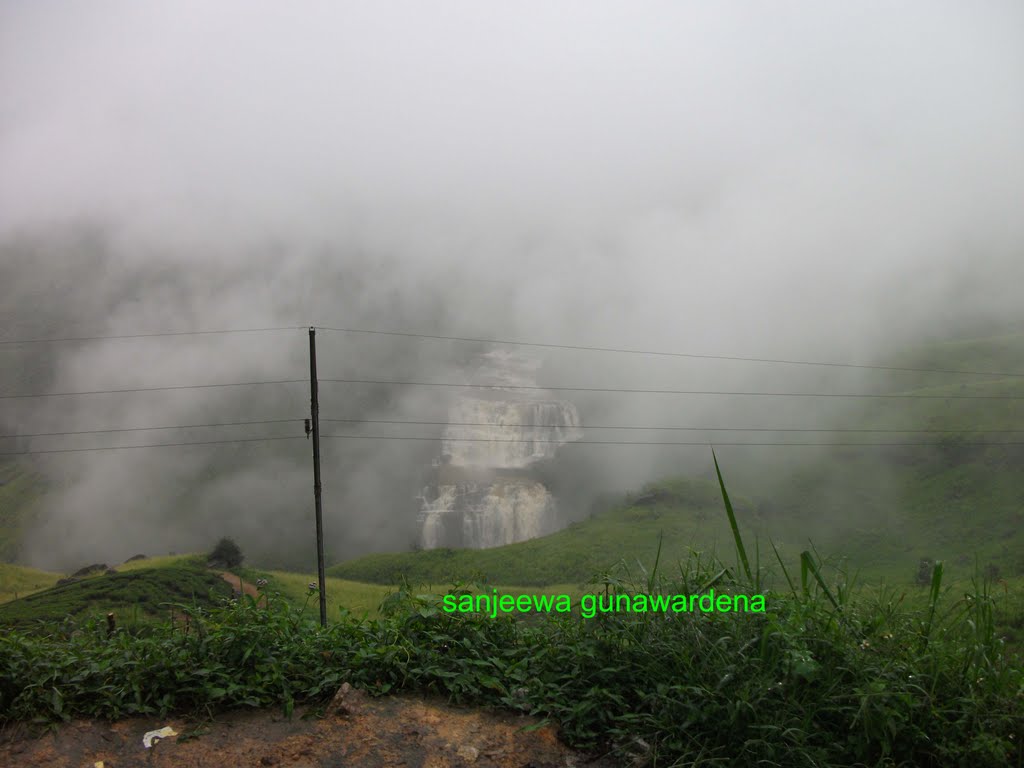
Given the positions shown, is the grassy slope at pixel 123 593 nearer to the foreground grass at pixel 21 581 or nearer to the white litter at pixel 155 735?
the foreground grass at pixel 21 581

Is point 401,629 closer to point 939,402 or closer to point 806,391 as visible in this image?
point 939,402

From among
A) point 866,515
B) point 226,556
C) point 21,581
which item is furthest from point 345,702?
point 866,515

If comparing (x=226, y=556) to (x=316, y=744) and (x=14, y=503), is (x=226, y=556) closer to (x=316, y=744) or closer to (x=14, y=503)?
(x=14, y=503)

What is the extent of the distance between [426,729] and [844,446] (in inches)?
1950

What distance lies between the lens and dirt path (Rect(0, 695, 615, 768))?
3963mm

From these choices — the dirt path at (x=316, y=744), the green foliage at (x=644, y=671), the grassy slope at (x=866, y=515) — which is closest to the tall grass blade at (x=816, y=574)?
the green foliage at (x=644, y=671)

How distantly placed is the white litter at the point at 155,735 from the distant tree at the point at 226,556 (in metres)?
34.5

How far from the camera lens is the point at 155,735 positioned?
13.7 ft

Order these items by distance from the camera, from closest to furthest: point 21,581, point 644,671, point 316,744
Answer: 1. point 316,744
2. point 644,671
3. point 21,581

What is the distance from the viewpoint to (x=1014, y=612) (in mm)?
16875

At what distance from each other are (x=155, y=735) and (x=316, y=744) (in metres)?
1.05

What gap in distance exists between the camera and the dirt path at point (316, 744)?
3963 mm

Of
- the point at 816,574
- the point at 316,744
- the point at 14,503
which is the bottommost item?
the point at 14,503

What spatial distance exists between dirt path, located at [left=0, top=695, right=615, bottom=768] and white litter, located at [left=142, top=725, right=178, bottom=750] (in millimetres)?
32
